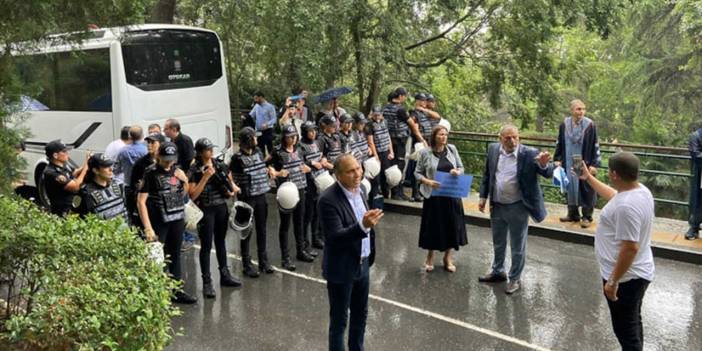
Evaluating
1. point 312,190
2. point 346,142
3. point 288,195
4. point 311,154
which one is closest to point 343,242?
point 288,195

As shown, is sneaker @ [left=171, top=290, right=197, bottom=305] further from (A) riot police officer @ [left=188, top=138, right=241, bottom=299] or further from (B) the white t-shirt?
(B) the white t-shirt

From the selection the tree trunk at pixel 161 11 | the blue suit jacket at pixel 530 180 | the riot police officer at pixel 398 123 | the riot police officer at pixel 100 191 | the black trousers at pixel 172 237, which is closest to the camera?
the riot police officer at pixel 100 191

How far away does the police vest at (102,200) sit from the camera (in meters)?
5.99

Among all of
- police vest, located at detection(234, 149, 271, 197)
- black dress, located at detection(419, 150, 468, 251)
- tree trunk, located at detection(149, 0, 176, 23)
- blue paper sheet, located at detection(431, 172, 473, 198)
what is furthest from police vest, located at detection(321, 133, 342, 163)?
tree trunk, located at detection(149, 0, 176, 23)

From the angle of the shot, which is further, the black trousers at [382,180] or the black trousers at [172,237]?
the black trousers at [382,180]

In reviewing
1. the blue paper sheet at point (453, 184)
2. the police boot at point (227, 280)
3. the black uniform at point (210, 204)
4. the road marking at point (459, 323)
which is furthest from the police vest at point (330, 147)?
the police boot at point (227, 280)

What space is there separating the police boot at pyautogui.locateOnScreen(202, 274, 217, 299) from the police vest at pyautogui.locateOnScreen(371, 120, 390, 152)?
4.13m

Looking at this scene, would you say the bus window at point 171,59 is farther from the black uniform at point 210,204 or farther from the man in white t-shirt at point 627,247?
the man in white t-shirt at point 627,247

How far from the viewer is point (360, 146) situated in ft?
30.3

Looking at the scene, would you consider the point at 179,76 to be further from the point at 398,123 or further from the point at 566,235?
the point at 566,235

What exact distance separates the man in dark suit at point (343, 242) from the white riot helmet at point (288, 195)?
8.31 feet

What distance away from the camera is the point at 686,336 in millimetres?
5797

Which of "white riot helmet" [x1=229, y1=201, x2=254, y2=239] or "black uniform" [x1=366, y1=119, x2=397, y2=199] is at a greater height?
"black uniform" [x1=366, y1=119, x2=397, y2=199]

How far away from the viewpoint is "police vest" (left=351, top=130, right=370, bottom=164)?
355 inches
